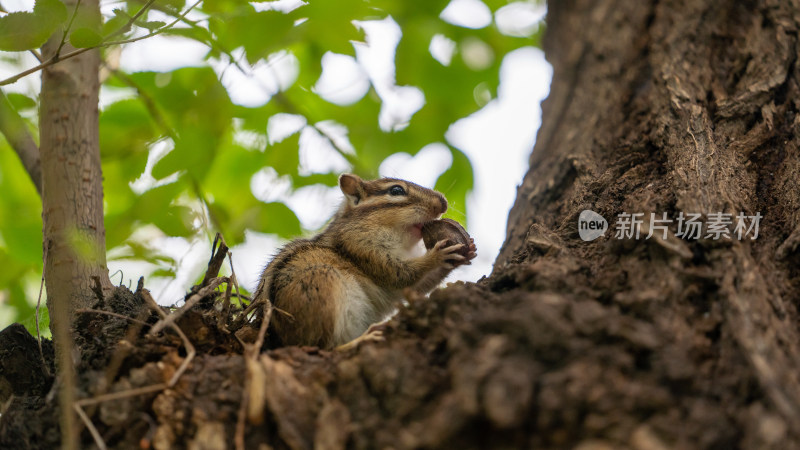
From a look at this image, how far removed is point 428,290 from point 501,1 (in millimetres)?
2448

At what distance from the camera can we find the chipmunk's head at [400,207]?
550 centimetres

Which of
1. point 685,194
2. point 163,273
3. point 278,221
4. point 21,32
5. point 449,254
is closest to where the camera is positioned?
point 21,32

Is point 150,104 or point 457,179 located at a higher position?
point 150,104

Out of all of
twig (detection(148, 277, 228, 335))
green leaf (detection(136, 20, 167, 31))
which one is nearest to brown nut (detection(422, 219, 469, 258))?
twig (detection(148, 277, 228, 335))

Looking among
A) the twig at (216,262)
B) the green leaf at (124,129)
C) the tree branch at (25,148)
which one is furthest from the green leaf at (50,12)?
the green leaf at (124,129)

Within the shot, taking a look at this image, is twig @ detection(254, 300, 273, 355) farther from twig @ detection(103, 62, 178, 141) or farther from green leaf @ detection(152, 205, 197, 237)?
twig @ detection(103, 62, 178, 141)

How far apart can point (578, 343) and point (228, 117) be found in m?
3.08

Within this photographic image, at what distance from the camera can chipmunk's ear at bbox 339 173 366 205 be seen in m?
6.00

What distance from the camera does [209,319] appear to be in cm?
366

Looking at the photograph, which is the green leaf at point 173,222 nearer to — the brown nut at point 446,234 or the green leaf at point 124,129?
the green leaf at point 124,129

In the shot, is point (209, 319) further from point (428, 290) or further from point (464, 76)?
point (464, 76)

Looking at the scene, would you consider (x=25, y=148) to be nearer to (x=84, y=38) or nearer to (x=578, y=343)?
(x=84, y=38)

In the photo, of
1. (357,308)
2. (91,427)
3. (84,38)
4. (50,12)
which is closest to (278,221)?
(357,308)

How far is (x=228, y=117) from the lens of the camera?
4.57m
